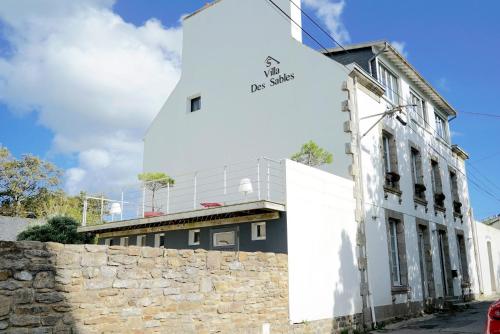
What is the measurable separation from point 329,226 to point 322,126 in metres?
3.24

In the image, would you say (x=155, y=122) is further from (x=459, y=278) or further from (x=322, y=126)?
(x=459, y=278)

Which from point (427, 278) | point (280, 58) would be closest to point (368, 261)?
point (427, 278)

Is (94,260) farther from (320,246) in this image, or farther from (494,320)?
(320,246)

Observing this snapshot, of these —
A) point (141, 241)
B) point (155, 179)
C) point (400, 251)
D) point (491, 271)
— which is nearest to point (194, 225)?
point (141, 241)

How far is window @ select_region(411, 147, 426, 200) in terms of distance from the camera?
16.1 metres

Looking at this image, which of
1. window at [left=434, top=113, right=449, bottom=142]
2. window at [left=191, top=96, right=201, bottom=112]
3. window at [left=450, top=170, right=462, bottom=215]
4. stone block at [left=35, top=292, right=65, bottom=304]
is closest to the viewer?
stone block at [left=35, top=292, right=65, bottom=304]

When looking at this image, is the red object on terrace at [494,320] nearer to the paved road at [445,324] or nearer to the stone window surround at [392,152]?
the paved road at [445,324]

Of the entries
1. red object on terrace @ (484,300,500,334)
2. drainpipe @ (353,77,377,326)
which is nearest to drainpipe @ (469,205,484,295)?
drainpipe @ (353,77,377,326)

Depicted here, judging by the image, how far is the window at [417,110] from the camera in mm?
17281

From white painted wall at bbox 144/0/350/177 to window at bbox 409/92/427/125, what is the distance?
5.86m

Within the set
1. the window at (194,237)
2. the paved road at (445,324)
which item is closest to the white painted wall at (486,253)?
the paved road at (445,324)

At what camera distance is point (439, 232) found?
17.6 meters

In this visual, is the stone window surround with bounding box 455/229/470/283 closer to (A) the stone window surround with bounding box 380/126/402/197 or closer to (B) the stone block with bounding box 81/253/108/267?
(A) the stone window surround with bounding box 380/126/402/197

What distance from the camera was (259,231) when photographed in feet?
32.7
